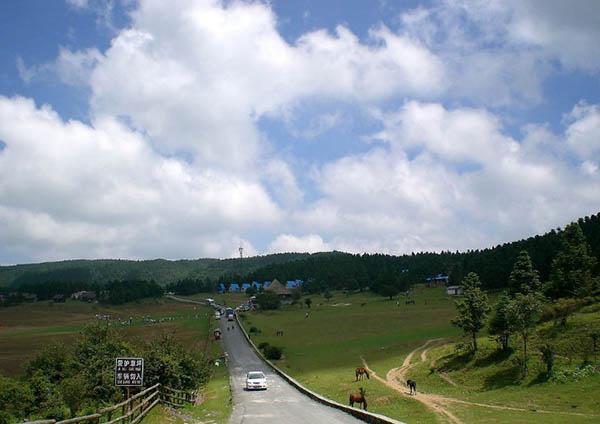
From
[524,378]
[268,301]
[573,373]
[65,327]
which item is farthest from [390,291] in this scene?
[573,373]

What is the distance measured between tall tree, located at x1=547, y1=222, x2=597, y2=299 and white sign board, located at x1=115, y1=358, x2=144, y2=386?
177ft

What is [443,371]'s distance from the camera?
50750 mm

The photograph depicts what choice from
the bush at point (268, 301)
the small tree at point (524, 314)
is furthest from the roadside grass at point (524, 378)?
the bush at point (268, 301)

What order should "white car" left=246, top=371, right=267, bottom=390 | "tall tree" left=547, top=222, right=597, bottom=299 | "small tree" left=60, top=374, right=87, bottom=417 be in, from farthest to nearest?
"tall tree" left=547, top=222, right=597, bottom=299
"white car" left=246, top=371, right=267, bottom=390
"small tree" left=60, top=374, right=87, bottom=417

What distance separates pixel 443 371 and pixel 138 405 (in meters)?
34.7

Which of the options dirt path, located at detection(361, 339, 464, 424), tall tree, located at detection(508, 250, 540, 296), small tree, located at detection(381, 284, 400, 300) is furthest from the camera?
small tree, located at detection(381, 284, 400, 300)

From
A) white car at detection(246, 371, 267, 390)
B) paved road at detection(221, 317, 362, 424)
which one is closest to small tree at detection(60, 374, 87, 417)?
paved road at detection(221, 317, 362, 424)

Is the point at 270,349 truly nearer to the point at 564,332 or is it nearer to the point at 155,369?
the point at 564,332

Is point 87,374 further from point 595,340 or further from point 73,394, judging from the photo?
point 595,340

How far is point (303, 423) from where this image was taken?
25109 mm

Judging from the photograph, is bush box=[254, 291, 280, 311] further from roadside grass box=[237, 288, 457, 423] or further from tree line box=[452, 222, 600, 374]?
tree line box=[452, 222, 600, 374]

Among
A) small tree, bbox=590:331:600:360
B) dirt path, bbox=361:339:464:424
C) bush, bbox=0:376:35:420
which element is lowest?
dirt path, bbox=361:339:464:424

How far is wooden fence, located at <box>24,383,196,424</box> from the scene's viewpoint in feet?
59.0

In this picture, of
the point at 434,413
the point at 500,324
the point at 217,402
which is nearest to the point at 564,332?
the point at 500,324
